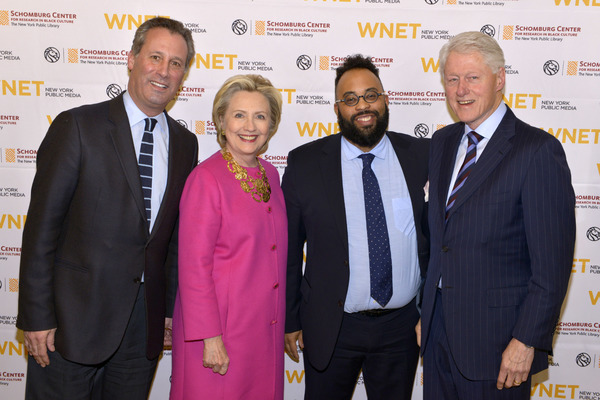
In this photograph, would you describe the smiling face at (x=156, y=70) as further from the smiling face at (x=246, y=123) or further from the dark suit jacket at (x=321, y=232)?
the dark suit jacket at (x=321, y=232)

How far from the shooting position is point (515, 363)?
6.70ft

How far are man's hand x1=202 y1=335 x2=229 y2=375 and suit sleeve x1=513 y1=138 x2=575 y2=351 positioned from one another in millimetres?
1295

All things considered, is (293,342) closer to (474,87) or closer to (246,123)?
(246,123)

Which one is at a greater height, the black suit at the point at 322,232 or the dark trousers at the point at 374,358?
the black suit at the point at 322,232

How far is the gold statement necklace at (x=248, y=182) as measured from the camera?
2.35m

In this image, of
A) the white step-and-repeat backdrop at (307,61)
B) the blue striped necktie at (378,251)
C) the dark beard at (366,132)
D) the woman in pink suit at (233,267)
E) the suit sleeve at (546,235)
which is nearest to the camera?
the suit sleeve at (546,235)

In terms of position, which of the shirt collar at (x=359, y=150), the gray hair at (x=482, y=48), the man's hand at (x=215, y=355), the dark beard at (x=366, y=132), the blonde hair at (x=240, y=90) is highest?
the gray hair at (x=482, y=48)

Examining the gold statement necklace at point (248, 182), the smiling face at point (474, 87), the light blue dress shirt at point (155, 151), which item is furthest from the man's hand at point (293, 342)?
the smiling face at point (474, 87)

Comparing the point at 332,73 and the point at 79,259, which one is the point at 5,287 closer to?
the point at 79,259

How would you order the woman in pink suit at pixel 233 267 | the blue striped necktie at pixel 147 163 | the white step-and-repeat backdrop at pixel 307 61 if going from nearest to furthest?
1. the woman in pink suit at pixel 233 267
2. the blue striped necktie at pixel 147 163
3. the white step-and-repeat backdrop at pixel 307 61

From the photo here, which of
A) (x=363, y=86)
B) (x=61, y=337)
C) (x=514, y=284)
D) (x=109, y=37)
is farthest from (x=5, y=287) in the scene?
(x=514, y=284)

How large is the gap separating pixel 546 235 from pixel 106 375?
84.6 inches

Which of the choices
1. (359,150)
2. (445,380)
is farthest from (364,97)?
(445,380)

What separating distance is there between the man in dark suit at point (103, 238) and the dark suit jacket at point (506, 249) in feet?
4.50
